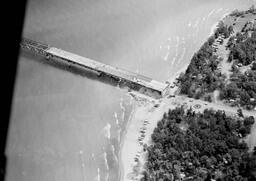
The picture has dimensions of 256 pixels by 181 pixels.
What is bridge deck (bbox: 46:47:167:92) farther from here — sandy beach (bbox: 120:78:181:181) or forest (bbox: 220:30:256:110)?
forest (bbox: 220:30:256:110)

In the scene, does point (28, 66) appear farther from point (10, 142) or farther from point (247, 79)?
point (247, 79)

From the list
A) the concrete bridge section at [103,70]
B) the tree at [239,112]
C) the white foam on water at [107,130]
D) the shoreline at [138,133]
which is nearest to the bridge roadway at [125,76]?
the concrete bridge section at [103,70]

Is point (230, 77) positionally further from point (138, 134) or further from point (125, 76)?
point (138, 134)

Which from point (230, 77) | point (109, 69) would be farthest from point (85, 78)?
point (230, 77)

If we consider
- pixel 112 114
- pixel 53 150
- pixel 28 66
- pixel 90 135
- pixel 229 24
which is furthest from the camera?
pixel 229 24

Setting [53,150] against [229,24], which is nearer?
[53,150]

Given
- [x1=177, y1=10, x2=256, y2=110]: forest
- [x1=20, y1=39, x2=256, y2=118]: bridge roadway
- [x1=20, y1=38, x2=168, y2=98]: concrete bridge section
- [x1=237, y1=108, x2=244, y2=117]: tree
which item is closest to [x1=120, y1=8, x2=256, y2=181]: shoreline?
[x1=20, y1=39, x2=256, y2=118]: bridge roadway

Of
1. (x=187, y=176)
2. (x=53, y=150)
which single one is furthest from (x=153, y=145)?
(x=53, y=150)
